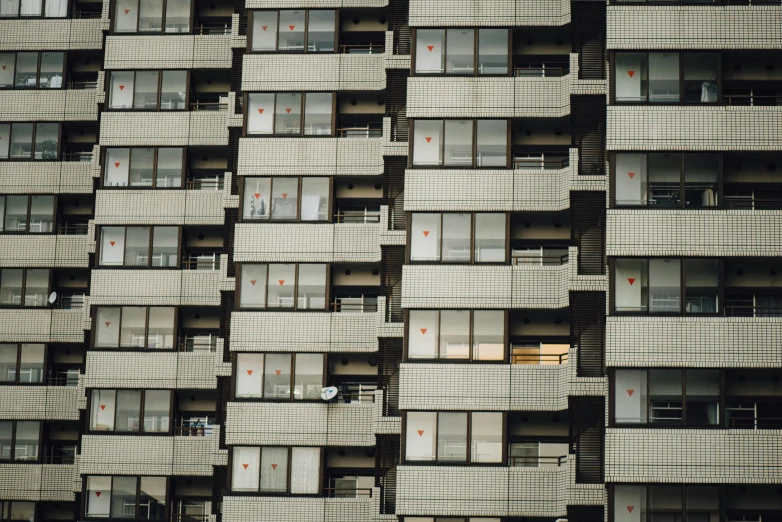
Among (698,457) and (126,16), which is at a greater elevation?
(126,16)

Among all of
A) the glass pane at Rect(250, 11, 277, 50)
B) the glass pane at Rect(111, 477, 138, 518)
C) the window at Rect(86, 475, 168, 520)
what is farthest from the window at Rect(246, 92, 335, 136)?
the glass pane at Rect(111, 477, 138, 518)

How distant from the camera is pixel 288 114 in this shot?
60469 millimetres

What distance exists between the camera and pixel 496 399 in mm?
54656

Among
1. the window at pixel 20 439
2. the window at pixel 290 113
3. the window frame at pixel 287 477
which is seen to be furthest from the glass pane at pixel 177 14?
the window frame at pixel 287 477

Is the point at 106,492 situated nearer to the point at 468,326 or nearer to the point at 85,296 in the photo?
the point at 85,296

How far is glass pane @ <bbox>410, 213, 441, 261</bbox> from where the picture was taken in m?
56.2

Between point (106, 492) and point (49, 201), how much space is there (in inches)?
540

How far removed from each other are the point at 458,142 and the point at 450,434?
37.0 ft

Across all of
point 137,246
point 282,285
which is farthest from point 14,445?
point 282,285

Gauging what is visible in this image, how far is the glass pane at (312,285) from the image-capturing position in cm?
5897

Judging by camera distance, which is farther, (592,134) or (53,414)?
(53,414)

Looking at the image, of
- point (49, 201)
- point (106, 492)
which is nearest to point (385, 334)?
point (106, 492)

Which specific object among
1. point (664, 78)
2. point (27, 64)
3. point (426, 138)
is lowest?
point (426, 138)

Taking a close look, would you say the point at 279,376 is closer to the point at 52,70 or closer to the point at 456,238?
the point at 456,238
